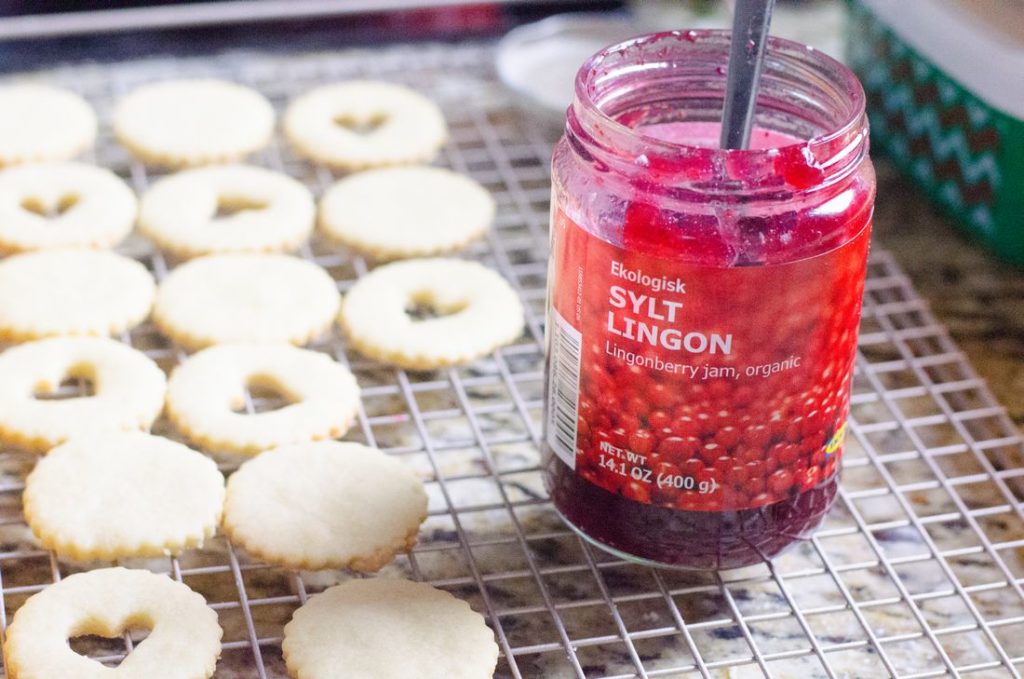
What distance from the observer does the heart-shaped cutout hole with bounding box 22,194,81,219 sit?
3.71 ft

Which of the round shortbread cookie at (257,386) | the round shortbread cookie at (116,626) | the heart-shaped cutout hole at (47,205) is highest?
the round shortbread cookie at (116,626)

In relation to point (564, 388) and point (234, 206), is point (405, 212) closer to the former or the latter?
point (234, 206)

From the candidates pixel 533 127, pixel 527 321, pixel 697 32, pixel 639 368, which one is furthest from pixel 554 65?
pixel 639 368

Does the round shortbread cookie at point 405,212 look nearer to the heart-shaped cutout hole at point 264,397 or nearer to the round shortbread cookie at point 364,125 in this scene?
the round shortbread cookie at point 364,125

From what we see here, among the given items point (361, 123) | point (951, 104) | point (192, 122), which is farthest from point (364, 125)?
point (951, 104)

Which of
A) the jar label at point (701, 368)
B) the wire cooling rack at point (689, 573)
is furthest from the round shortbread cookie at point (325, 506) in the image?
the jar label at point (701, 368)

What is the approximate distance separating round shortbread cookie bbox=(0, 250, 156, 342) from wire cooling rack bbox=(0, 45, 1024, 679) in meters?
0.03

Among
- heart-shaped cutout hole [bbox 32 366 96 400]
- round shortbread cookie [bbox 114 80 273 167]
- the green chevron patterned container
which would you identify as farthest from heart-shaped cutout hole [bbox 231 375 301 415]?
the green chevron patterned container

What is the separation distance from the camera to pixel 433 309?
1.06 metres

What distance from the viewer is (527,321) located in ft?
3.44

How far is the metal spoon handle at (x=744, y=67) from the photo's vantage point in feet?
2.27

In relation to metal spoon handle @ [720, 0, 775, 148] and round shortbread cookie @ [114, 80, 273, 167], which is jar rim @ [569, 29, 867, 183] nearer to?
metal spoon handle @ [720, 0, 775, 148]

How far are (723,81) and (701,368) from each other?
19 cm

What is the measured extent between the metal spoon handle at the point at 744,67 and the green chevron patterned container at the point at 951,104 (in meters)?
0.38
